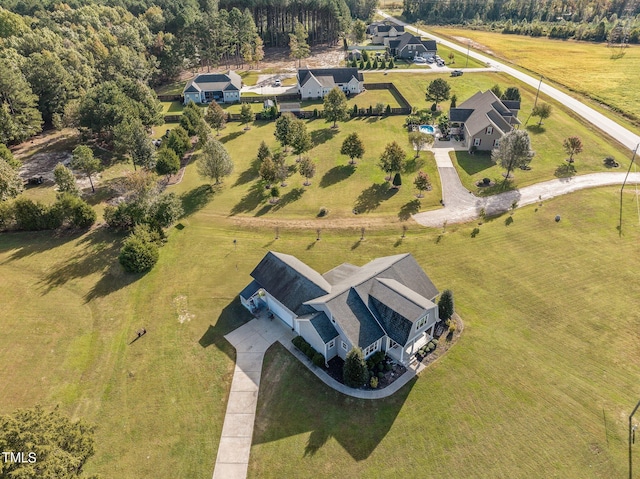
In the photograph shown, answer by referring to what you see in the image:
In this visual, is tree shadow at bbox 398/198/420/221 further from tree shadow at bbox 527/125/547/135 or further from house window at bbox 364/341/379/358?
tree shadow at bbox 527/125/547/135

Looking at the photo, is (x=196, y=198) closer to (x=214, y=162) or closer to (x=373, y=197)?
(x=214, y=162)

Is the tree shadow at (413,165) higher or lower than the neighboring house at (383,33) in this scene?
lower

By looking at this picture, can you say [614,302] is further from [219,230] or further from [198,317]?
[219,230]

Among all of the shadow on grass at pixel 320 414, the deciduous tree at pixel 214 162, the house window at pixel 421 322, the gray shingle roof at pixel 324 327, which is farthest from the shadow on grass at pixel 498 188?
the deciduous tree at pixel 214 162

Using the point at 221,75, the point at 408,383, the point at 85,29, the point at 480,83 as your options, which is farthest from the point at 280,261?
the point at 85,29

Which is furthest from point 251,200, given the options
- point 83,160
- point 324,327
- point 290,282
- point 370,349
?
point 370,349

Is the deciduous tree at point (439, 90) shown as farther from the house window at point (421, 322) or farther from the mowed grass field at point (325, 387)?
the house window at point (421, 322)
